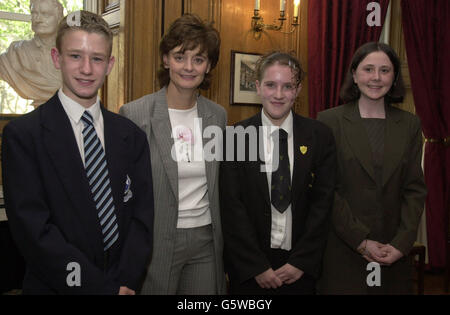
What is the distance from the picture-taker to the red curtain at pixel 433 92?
4.30m

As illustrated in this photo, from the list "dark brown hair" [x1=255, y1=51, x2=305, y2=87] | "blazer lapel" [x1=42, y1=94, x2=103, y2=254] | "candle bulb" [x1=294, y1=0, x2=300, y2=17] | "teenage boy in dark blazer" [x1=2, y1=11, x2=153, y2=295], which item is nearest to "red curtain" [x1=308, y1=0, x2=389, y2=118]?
"candle bulb" [x1=294, y1=0, x2=300, y2=17]

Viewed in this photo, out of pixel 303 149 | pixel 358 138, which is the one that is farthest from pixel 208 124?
pixel 358 138

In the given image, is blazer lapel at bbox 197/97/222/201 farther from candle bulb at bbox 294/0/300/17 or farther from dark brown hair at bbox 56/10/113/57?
candle bulb at bbox 294/0/300/17

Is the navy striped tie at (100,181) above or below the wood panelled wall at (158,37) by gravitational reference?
below

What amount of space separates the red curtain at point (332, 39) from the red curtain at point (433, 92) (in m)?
0.37

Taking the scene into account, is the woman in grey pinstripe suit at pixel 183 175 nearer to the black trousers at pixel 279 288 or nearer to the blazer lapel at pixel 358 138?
the black trousers at pixel 279 288

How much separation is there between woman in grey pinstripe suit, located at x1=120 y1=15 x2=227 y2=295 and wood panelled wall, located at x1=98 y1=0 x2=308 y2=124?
63.9 inches

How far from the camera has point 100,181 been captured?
155 cm

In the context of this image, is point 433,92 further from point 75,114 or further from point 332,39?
point 75,114

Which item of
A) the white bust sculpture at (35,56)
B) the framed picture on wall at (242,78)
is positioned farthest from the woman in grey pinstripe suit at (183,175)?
the framed picture on wall at (242,78)

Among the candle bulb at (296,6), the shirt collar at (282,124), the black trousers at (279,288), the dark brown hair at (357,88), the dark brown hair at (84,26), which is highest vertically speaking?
the candle bulb at (296,6)

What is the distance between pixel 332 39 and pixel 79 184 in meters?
3.48

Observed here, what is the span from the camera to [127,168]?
1.66m
